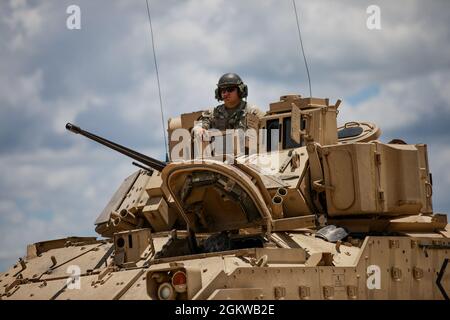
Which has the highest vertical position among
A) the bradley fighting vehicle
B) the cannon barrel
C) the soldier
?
the soldier

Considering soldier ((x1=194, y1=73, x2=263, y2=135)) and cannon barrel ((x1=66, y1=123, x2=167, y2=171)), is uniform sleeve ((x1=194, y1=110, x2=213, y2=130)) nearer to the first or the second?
soldier ((x1=194, y1=73, x2=263, y2=135))

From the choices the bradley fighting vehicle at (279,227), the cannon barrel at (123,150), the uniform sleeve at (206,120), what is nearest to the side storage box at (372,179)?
the bradley fighting vehicle at (279,227)

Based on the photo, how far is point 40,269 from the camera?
19188 mm

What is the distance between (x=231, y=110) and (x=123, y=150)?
2408mm

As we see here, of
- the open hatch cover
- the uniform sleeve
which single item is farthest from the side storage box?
the uniform sleeve

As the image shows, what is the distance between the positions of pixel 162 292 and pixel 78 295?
8.18 ft

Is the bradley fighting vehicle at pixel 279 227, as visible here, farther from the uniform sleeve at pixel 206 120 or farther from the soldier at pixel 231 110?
the uniform sleeve at pixel 206 120

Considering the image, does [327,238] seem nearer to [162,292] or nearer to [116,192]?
[162,292]

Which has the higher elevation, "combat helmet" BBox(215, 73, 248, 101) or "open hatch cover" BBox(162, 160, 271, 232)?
"combat helmet" BBox(215, 73, 248, 101)

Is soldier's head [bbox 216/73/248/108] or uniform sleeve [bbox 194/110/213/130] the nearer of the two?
soldier's head [bbox 216/73/248/108]

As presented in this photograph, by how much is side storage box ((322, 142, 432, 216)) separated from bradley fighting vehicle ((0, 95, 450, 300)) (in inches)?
0.8

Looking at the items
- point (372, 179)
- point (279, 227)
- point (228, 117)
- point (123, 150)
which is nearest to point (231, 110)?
point (228, 117)

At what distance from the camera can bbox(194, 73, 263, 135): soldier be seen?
20.0 m
